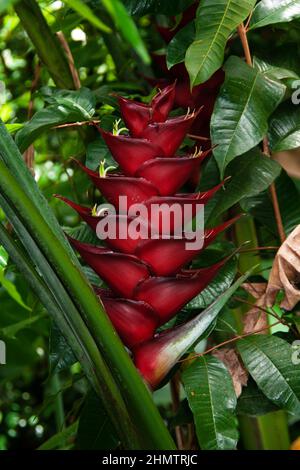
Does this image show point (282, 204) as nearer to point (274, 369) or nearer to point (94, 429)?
point (274, 369)

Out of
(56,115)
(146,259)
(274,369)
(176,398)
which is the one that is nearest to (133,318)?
(146,259)

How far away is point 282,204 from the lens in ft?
2.77

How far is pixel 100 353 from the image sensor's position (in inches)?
22.9

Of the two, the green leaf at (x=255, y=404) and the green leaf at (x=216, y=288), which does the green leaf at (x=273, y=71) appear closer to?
A: the green leaf at (x=216, y=288)

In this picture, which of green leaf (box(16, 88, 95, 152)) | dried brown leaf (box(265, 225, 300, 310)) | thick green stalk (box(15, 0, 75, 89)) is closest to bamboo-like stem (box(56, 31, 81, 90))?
thick green stalk (box(15, 0, 75, 89))

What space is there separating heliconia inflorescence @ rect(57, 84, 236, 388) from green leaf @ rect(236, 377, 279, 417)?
0.50 feet

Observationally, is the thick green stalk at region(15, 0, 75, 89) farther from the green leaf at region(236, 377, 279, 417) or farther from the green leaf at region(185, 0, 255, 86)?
the green leaf at region(236, 377, 279, 417)

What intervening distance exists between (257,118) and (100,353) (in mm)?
282

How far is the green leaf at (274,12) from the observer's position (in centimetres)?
75

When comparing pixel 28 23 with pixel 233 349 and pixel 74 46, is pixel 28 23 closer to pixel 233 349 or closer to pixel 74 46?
pixel 74 46

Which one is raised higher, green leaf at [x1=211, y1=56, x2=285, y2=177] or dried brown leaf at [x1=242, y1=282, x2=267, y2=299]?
green leaf at [x1=211, y1=56, x2=285, y2=177]

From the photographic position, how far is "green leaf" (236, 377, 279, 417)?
754 mm

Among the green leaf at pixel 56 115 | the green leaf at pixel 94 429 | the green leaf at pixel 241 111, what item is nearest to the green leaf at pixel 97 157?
the green leaf at pixel 56 115

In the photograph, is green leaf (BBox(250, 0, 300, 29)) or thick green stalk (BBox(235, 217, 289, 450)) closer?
green leaf (BBox(250, 0, 300, 29))
